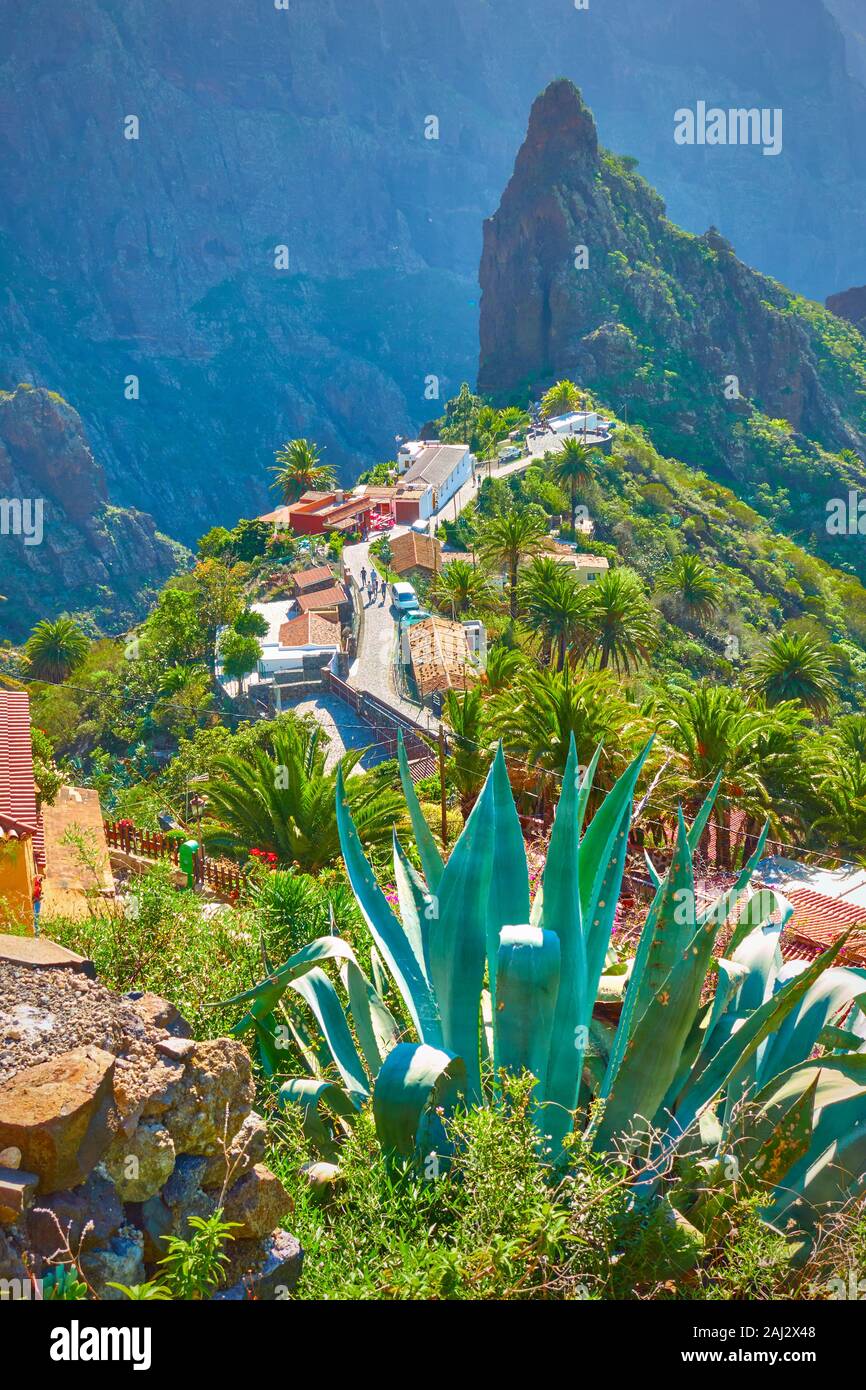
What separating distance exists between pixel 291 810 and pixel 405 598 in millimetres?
26870

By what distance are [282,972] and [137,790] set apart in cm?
1801

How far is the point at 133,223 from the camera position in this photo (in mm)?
151125

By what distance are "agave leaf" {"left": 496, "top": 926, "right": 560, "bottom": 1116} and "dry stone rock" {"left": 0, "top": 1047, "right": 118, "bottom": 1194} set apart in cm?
168

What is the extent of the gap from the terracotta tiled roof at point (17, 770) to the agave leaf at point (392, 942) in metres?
5.55

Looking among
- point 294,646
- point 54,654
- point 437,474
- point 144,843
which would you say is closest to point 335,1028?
point 144,843

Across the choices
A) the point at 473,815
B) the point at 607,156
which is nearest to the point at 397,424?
the point at 607,156

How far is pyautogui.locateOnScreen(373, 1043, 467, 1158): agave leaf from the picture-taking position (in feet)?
15.4

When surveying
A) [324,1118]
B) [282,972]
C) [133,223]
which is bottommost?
[324,1118]

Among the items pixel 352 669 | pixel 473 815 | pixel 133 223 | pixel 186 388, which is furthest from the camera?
pixel 133 223

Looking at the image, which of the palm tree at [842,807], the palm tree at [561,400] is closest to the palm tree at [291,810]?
the palm tree at [842,807]

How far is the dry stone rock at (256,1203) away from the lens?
4.15 m

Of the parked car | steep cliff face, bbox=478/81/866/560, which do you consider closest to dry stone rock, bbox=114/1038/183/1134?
the parked car

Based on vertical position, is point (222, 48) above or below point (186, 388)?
above
